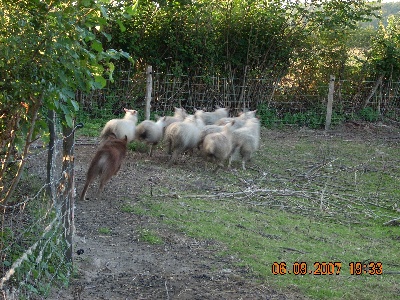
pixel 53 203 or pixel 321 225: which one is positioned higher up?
pixel 53 203

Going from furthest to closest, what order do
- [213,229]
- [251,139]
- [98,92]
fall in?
[98,92] < [251,139] < [213,229]

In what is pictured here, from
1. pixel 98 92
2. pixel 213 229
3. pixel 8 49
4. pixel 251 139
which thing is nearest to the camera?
pixel 8 49

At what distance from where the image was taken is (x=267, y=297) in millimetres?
5023

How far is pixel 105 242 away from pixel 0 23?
2971mm

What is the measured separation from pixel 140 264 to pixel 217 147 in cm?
454

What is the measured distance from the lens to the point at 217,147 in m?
9.95

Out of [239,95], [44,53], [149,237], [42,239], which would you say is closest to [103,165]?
[149,237]

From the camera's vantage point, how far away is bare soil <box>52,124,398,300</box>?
5008 millimetres

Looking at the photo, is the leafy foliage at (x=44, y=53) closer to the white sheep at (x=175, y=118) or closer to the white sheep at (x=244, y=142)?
the white sheep at (x=244, y=142)

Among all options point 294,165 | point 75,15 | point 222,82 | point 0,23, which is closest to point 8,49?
point 0,23

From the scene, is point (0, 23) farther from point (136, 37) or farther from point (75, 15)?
point (136, 37)

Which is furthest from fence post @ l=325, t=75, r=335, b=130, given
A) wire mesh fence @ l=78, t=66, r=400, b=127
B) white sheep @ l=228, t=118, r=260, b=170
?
white sheep @ l=228, t=118, r=260, b=170

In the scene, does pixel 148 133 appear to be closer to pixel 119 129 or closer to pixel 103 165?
pixel 119 129
